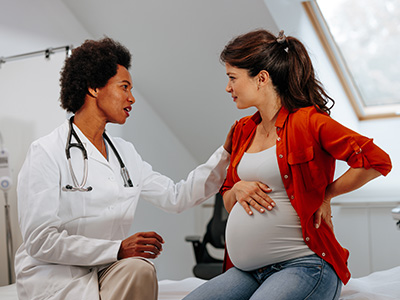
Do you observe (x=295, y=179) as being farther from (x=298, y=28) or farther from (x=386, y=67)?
(x=386, y=67)

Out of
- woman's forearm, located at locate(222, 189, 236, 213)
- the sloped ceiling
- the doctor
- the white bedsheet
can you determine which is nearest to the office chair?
the sloped ceiling

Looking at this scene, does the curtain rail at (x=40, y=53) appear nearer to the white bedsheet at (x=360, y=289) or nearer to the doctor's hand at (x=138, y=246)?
the white bedsheet at (x=360, y=289)

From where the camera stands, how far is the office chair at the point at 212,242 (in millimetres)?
2982

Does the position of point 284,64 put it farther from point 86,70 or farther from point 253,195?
point 86,70

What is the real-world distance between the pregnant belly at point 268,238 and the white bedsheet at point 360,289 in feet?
1.42

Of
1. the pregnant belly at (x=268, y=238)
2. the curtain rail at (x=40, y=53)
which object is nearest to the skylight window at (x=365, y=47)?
the curtain rail at (x=40, y=53)

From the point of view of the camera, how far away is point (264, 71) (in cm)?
147

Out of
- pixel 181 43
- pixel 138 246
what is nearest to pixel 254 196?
pixel 138 246

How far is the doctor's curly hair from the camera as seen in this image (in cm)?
176

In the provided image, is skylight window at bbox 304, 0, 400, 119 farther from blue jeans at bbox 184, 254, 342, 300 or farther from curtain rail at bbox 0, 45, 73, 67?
blue jeans at bbox 184, 254, 342, 300

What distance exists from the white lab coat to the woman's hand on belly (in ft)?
1.05

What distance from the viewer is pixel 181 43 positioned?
3039 millimetres

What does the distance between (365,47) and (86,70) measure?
233 cm

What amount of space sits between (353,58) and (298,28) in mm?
734
